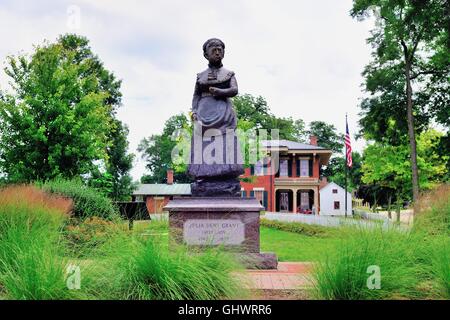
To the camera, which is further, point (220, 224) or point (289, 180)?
point (289, 180)

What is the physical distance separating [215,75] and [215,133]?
115cm

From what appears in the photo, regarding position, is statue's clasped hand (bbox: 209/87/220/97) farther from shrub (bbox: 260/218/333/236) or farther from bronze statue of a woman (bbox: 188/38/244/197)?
shrub (bbox: 260/218/333/236)

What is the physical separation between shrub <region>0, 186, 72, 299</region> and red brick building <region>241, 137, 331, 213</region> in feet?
111

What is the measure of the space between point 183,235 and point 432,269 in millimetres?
4116

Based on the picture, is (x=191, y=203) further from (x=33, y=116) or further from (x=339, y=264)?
(x=33, y=116)

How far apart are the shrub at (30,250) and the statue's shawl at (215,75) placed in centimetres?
351

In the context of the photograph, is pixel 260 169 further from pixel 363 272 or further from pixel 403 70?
pixel 363 272

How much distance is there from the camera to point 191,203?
7.93 meters

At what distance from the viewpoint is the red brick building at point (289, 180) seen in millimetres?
41250

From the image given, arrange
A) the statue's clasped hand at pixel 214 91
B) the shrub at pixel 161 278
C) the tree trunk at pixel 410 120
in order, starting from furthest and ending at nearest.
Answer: the tree trunk at pixel 410 120 < the statue's clasped hand at pixel 214 91 < the shrub at pixel 161 278

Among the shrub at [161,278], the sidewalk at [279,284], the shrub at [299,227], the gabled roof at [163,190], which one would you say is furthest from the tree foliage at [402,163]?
the shrub at [161,278]

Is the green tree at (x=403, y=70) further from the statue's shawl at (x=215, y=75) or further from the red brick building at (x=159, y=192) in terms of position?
the red brick building at (x=159, y=192)

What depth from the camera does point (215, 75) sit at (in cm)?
880

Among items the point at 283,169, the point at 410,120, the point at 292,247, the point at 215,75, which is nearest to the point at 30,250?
the point at 215,75
